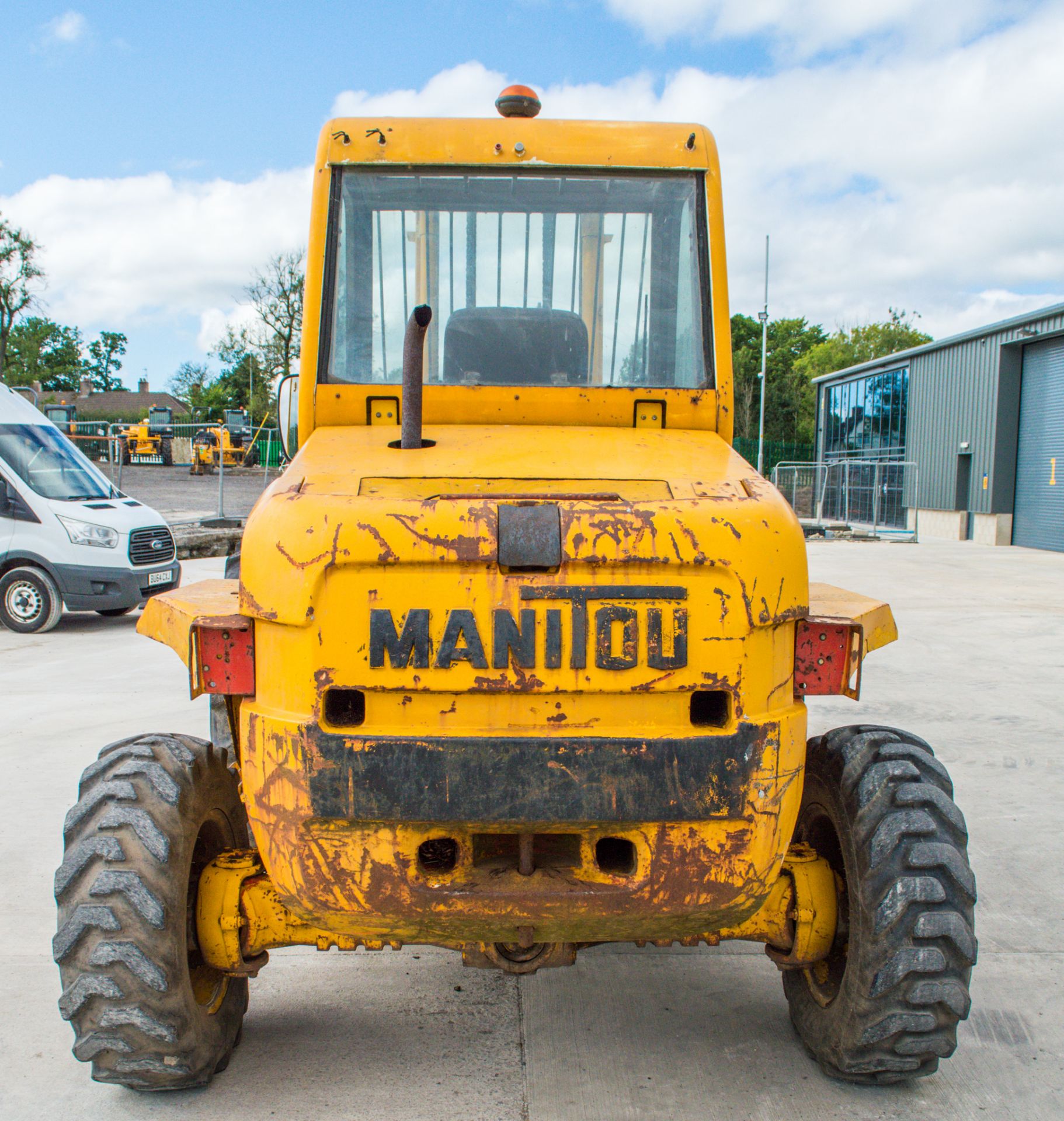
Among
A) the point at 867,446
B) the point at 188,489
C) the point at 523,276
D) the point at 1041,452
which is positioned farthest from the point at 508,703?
the point at 867,446

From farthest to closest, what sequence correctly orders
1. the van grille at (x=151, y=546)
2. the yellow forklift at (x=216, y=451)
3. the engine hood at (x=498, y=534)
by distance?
the yellow forklift at (x=216, y=451)
the van grille at (x=151, y=546)
the engine hood at (x=498, y=534)

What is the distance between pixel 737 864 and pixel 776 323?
3294 inches

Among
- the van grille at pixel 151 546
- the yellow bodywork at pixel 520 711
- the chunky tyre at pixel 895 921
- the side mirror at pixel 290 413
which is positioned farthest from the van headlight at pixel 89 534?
the chunky tyre at pixel 895 921

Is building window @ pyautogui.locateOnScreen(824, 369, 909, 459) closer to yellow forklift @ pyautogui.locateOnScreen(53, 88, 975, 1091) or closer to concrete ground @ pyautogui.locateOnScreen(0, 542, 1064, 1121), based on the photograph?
concrete ground @ pyautogui.locateOnScreen(0, 542, 1064, 1121)

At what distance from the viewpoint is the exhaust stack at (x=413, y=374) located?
8.78 ft

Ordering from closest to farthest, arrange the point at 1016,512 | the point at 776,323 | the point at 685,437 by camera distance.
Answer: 1. the point at 685,437
2. the point at 1016,512
3. the point at 776,323

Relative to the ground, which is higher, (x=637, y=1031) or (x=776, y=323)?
(x=776, y=323)

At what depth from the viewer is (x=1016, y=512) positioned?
87.2ft

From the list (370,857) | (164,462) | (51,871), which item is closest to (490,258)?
(370,857)

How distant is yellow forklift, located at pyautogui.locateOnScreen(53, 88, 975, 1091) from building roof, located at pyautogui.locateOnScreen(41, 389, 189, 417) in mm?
76447

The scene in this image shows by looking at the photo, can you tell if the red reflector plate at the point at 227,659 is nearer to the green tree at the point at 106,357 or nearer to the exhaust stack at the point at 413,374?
the exhaust stack at the point at 413,374

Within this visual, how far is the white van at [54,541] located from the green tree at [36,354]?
55.4 metres

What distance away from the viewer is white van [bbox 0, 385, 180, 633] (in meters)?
10.9

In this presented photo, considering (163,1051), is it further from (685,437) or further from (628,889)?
(685,437)
